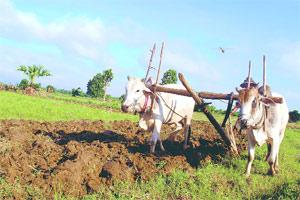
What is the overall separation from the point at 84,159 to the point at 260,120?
3.38m

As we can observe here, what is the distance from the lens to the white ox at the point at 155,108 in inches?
400

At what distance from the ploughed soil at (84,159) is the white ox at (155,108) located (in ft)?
1.79

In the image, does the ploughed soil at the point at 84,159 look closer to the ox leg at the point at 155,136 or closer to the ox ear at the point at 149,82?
the ox leg at the point at 155,136

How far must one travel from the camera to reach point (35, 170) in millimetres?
8406

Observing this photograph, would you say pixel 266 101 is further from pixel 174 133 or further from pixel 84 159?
pixel 84 159

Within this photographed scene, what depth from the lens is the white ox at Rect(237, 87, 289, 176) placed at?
8578 millimetres

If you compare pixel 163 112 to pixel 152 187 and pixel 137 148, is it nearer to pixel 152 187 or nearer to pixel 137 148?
pixel 137 148

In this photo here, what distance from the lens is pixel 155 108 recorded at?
10641 millimetres

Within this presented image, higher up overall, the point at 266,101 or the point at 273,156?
the point at 266,101

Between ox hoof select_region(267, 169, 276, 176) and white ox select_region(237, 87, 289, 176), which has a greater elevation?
white ox select_region(237, 87, 289, 176)

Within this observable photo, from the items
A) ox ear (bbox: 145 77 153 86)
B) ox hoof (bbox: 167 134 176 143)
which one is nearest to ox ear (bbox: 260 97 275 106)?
ox ear (bbox: 145 77 153 86)

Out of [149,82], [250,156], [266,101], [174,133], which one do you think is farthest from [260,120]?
[174,133]

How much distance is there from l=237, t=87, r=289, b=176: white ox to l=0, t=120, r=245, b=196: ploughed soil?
1251mm

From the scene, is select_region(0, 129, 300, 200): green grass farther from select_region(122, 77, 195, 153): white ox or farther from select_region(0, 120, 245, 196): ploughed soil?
select_region(122, 77, 195, 153): white ox
